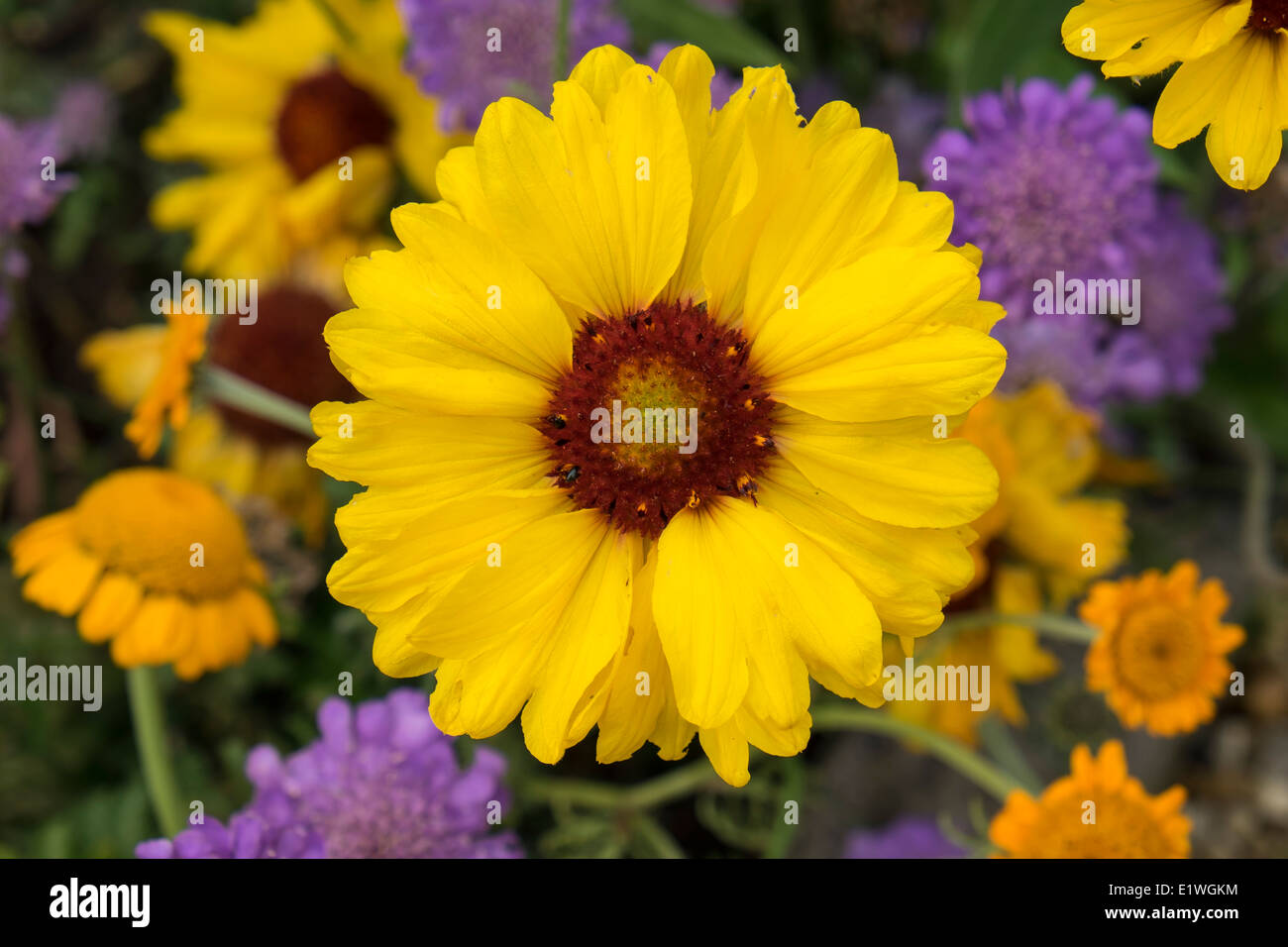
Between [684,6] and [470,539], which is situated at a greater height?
[684,6]

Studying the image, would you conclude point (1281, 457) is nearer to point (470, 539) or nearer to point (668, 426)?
point (668, 426)

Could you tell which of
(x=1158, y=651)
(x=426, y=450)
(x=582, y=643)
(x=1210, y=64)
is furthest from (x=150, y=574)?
(x=1210, y=64)

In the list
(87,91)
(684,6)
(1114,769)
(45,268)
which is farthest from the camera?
(45,268)

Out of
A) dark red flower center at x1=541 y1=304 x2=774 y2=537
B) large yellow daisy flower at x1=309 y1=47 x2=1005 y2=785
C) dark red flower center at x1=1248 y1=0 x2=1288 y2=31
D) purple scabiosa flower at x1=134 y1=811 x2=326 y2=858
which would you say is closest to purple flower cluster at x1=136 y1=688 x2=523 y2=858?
purple scabiosa flower at x1=134 y1=811 x2=326 y2=858

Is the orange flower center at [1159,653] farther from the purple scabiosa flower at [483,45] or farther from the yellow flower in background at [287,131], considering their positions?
the yellow flower in background at [287,131]

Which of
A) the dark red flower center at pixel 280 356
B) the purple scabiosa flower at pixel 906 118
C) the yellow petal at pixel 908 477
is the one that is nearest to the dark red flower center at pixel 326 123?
the dark red flower center at pixel 280 356
